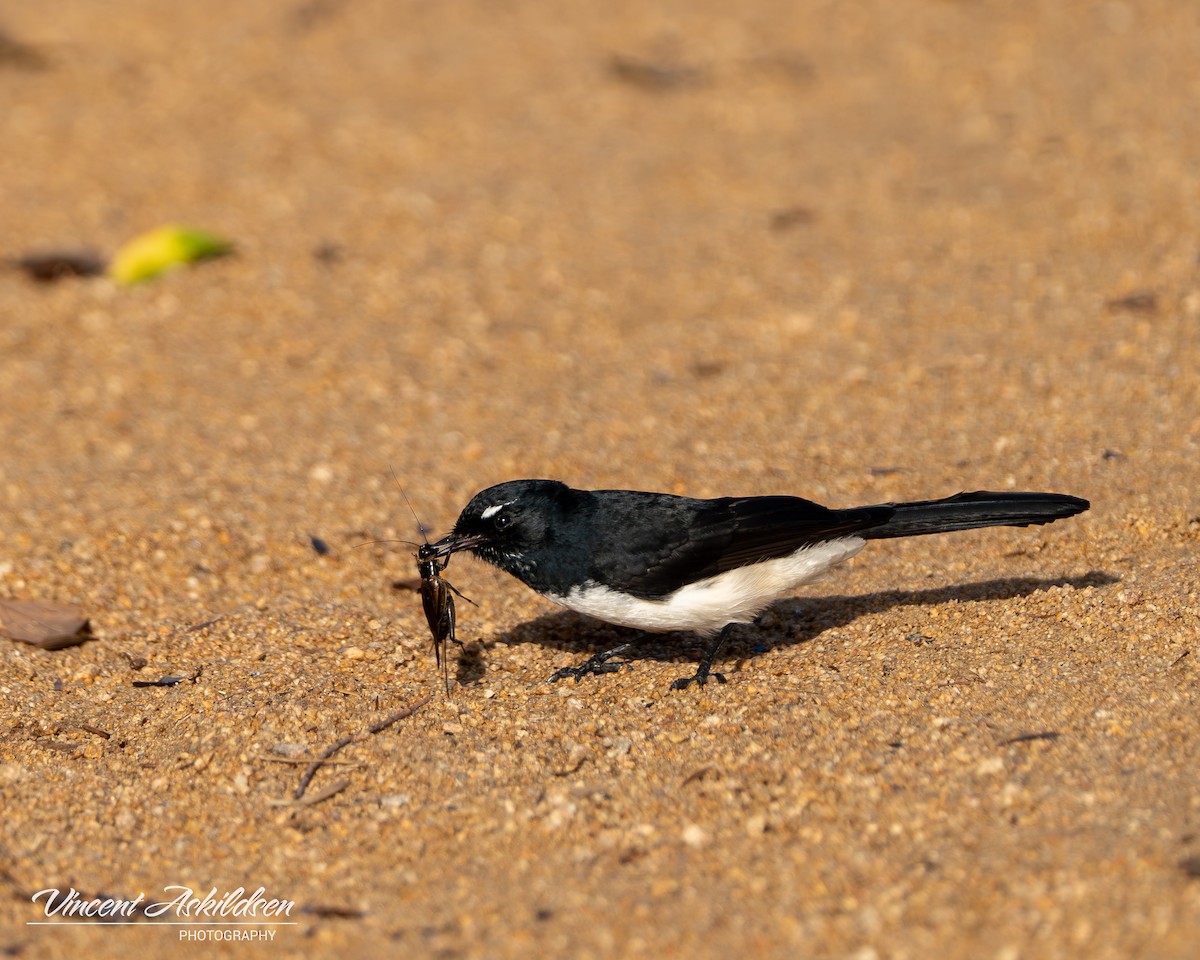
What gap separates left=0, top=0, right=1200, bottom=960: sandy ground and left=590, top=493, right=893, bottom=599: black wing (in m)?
0.49

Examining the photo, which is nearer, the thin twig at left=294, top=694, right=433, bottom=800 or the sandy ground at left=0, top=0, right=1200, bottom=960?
the sandy ground at left=0, top=0, right=1200, bottom=960

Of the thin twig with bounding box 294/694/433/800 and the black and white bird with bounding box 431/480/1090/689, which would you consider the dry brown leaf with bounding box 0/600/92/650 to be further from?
the black and white bird with bounding box 431/480/1090/689

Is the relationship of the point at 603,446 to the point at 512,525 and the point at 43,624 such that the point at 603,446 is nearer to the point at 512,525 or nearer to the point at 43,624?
the point at 512,525

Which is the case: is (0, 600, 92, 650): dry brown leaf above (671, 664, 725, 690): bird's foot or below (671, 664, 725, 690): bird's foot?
below

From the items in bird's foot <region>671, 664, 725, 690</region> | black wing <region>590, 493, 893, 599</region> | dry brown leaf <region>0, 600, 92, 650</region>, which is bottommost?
dry brown leaf <region>0, 600, 92, 650</region>

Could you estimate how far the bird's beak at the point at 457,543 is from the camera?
Answer: 564 centimetres

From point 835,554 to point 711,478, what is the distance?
5.75 feet

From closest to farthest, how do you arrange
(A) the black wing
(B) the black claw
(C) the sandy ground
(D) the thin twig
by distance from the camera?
1. (C) the sandy ground
2. (D) the thin twig
3. (A) the black wing
4. (B) the black claw

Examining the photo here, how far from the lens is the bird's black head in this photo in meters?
5.68

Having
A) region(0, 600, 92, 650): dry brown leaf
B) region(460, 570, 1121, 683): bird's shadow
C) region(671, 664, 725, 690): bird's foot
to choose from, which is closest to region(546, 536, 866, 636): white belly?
region(671, 664, 725, 690): bird's foot

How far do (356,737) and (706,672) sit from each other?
146cm

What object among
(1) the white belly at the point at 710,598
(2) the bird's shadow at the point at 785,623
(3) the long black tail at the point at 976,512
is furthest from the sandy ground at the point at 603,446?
(3) the long black tail at the point at 976,512

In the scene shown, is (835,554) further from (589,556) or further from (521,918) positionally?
(521,918)

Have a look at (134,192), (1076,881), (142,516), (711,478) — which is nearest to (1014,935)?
(1076,881)
